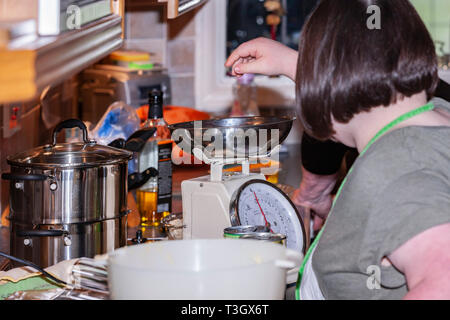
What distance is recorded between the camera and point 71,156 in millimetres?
1250

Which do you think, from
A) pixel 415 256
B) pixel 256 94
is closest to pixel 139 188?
pixel 415 256

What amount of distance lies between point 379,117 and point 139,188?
0.93m

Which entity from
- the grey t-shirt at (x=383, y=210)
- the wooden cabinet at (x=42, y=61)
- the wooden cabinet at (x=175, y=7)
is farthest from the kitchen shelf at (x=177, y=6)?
the grey t-shirt at (x=383, y=210)

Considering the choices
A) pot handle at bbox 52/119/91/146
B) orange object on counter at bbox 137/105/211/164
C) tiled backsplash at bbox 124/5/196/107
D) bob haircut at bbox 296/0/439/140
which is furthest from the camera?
tiled backsplash at bbox 124/5/196/107

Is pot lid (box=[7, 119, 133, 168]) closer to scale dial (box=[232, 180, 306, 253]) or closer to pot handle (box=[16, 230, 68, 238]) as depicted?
pot handle (box=[16, 230, 68, 238])

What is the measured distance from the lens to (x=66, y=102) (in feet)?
9.21

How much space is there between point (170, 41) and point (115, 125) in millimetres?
1424

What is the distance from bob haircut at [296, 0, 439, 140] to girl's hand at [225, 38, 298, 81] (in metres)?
0.43

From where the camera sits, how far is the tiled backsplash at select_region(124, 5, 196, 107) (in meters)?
3.30

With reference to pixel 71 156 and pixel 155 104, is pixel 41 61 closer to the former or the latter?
pixel 71 156

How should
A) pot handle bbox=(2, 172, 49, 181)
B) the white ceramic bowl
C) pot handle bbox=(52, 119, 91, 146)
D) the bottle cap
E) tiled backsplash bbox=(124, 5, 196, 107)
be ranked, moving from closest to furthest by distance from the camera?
1. the white ceramic bowl
2. pot handle bbox=(2, 172, 49, 181)
3. pot handle bbox=(52, 119, 91, 146)
4. the bottle cap
5. tiled backsplash bbox=(124, 5, 196, 107)

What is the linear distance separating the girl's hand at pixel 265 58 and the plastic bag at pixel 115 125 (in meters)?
0.63

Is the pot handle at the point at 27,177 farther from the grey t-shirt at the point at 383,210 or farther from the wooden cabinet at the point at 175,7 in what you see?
the wooden cabinet at the point at 175,7

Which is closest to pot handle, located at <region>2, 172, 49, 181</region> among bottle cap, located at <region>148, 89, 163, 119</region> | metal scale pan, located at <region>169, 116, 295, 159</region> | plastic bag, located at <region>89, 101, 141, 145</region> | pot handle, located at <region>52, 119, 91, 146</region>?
pot handle, located at <region>52, 119, 91, 146</region>
